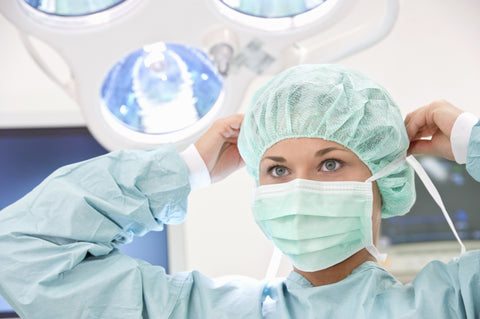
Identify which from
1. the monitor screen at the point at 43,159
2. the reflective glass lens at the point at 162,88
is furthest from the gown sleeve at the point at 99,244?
the monitor screen at the point at 43,159

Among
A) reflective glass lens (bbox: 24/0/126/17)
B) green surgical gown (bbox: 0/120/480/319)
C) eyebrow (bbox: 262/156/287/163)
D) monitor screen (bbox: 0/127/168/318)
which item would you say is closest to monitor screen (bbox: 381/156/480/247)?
monitor screen (bbox: 0/127/168/318)

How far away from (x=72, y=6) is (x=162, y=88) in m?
0.33

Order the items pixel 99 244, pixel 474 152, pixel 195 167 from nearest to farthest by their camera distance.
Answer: pixel 474 152, pixel 99 244, pixel 195 167

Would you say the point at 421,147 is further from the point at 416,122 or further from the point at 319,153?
the point at 319,153

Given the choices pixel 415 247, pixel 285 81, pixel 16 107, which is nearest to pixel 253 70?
pixel 285 81

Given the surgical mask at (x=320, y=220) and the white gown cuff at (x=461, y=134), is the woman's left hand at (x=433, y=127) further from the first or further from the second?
the surgical mask at (x=320, y=220)

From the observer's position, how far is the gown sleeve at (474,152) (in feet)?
4.39

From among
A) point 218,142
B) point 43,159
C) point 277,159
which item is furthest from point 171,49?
point 43,159

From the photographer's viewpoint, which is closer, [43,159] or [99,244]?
[99,244]

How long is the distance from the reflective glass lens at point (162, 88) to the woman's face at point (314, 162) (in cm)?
32

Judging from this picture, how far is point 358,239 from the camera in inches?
57.3

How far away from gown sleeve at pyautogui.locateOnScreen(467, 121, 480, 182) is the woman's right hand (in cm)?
60

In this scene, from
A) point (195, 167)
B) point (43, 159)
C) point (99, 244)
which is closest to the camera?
point (99, 244)

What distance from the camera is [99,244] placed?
157 centimetres
